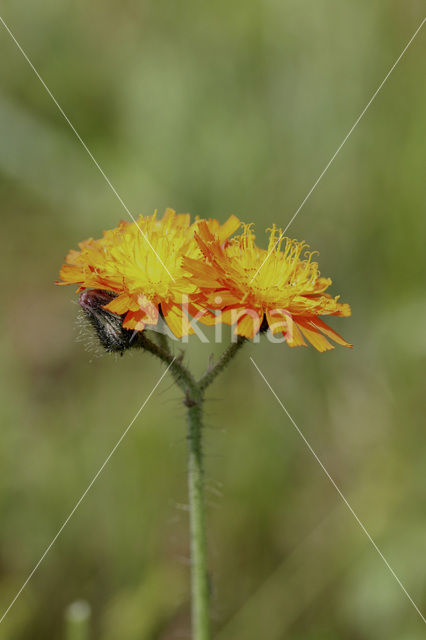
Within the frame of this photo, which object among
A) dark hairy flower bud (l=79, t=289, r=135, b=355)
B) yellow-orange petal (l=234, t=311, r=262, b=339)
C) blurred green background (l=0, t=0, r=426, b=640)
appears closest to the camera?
yellow-orange petal (l=234, t=311, r=262, b=339)

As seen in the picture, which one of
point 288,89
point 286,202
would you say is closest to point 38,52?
point 288,89

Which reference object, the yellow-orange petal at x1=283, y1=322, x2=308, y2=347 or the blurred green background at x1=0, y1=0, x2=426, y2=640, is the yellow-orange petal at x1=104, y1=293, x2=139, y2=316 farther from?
the blurred green background at x1=0, y1=0, x2=426, y2=640

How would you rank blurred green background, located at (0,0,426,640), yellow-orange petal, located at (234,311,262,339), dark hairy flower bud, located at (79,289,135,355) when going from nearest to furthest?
1. yellow-orange petal, located at (234,311,262,339)
2. dark hairy flower bud, located at (79,289,135,355)
3. blurred green background, located at (0,0,426,640)

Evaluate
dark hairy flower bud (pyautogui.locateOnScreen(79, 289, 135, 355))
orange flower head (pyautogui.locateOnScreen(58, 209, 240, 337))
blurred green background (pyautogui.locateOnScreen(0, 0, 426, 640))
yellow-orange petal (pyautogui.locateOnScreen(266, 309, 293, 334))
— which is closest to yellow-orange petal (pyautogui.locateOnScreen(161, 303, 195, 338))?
orange flower head (pyautogui.locateOnScreen(58, 209, 240, 337))

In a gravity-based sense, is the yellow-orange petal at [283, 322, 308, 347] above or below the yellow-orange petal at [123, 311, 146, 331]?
above

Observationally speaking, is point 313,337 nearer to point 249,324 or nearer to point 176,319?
point 249,324

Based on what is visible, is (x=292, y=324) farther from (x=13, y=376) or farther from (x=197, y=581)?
(x=13, y=376)

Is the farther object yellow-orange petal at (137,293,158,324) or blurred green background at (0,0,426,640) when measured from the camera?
blurred green background at (0,0,426,640)
